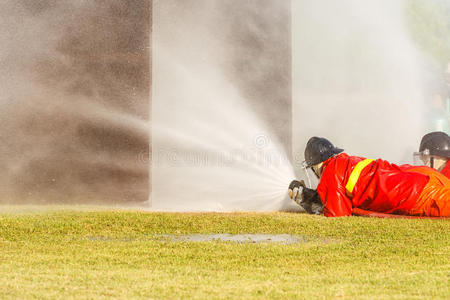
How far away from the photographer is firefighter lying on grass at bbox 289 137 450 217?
670 centimetres

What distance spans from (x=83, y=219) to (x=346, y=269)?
11.8 ft

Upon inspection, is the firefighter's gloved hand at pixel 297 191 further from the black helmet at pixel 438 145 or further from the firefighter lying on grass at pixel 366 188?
the black helmet at pixel 438 145

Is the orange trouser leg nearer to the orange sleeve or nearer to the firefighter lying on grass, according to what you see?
the firefighter lying on grass

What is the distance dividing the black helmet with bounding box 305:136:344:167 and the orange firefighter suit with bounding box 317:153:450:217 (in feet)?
0.24

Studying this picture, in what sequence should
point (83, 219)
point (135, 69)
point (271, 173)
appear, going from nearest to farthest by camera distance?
point (83, 219), point (135, 69), point (271, 173)

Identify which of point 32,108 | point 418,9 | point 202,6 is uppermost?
point 418,9

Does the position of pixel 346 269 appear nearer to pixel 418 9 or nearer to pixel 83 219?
pixel 83 219

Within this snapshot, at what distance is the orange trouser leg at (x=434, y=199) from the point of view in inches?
276

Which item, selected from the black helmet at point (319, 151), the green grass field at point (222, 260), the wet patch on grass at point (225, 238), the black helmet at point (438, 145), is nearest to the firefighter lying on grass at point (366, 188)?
the black helmet at point (319, 151)

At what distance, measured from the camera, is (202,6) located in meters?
11.0

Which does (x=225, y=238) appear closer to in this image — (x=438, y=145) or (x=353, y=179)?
(x=353, y=179)

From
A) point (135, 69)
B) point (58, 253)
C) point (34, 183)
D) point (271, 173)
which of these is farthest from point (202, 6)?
point (58, 253)

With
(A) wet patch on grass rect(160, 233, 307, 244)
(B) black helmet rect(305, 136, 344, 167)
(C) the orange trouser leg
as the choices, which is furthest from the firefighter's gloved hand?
(A) wet patch on grass rect(160, 233, 307, 244)

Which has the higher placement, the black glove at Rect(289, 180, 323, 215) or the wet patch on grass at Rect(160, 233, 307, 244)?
the black glove at Rect(289, 180, 323, 215)
